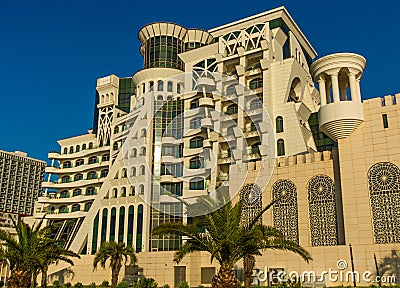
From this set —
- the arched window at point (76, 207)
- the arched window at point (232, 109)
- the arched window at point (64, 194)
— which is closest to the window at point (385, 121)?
the arched window at point (232, 109)

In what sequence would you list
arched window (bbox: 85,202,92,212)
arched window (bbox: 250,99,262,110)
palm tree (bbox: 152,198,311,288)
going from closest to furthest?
palm tree (bbox: 152,198,311,288)
arched window (bbox: 250,99,262,110)
arched window (bbox: 85,202,92,212)

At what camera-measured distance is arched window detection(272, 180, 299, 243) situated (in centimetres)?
4022

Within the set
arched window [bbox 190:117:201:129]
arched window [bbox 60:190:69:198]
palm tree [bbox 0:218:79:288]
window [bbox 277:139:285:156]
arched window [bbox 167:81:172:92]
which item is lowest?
palm tree [bbox 0:218:79:288]

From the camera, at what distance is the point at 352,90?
38500mm

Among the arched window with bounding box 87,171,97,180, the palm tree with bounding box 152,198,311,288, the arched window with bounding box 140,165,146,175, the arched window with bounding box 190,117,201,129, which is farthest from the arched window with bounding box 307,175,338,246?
the arched window with bounding box 87,171,97,180

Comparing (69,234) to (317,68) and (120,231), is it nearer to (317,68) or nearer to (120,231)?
(120,231)

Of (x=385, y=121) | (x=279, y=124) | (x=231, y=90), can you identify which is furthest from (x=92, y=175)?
(x=385, y=121)

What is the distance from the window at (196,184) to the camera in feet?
192

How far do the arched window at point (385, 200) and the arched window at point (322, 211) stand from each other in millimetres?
3911

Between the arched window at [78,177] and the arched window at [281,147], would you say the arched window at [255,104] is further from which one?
the arched window at [78,177]

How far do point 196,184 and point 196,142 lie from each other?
6293mm

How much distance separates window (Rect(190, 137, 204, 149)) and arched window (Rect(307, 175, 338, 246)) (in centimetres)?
2341

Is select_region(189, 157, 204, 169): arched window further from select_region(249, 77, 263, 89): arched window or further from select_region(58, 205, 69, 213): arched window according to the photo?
select_region(58, 205, 69, 213): arched window

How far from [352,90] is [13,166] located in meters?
116
